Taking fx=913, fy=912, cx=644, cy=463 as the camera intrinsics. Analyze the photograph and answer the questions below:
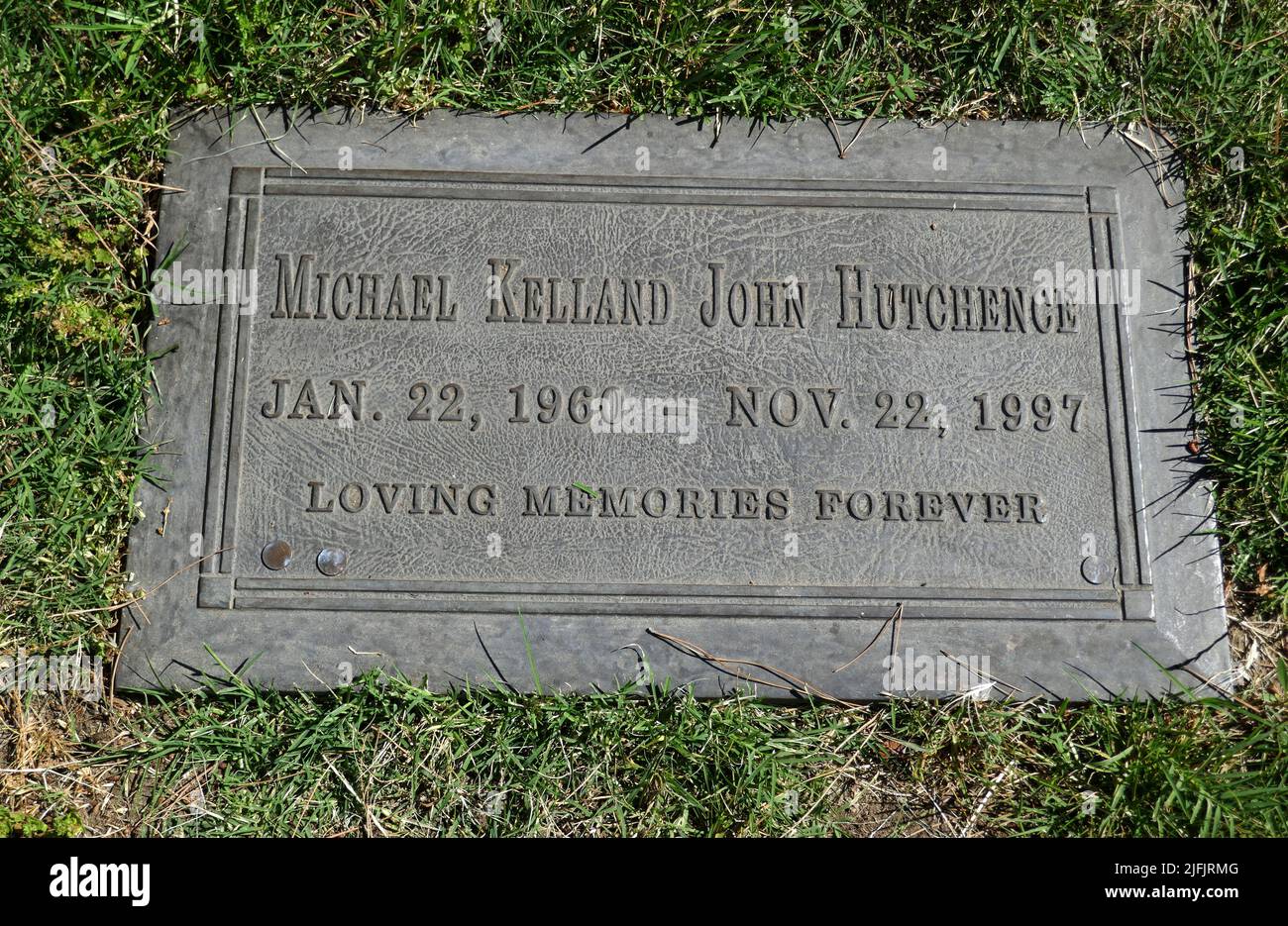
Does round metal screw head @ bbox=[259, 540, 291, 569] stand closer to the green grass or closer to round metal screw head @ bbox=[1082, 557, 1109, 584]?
the green grass

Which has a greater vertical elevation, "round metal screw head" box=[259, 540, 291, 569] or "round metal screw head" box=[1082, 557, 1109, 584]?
"round metal screw head" box=[259, 540, 291, 569]

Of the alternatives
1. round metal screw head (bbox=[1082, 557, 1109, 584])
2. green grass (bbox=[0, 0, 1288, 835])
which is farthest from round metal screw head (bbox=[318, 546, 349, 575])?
round metal screw head (bbox=[1082, 557, 1109, 584])

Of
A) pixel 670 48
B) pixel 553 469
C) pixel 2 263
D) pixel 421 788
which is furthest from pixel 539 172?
pixel 421 788

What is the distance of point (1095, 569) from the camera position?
2529 millimetres

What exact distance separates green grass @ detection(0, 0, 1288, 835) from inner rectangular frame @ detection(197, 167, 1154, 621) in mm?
244

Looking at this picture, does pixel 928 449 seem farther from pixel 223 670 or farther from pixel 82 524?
pixel 82 524

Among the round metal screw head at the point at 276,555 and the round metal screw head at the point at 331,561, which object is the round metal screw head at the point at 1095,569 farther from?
the round metal screw head at the point at 276,555

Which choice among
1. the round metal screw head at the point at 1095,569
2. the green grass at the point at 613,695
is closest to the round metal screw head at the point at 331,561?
the green grass at the point at 613,695

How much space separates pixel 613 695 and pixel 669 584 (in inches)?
13.1

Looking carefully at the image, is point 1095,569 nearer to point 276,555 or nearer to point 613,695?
point 613,695

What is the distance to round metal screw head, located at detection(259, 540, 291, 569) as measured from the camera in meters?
2.49

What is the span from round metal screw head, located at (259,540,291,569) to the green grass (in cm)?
35

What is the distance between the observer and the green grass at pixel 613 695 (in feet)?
8.09

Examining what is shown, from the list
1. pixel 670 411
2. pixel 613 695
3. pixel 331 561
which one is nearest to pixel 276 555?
pixel 331 561
